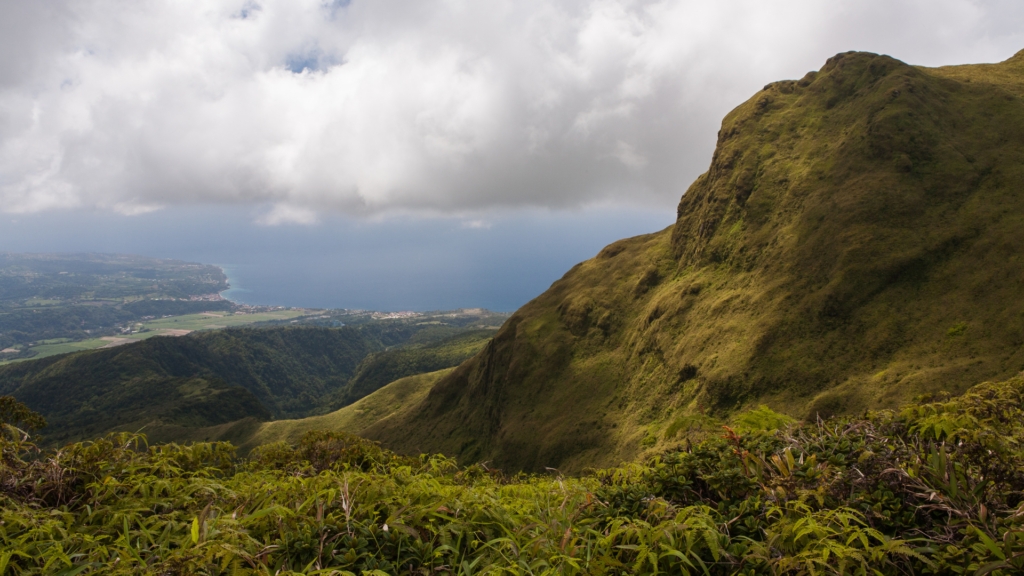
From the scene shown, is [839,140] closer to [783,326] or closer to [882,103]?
[882,103]

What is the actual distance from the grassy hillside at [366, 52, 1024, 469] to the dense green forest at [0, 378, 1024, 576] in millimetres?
21176

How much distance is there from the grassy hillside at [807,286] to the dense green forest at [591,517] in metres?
21.2

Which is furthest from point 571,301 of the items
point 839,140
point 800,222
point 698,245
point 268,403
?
point 268,403

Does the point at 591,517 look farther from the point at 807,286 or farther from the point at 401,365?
the point at 401,365

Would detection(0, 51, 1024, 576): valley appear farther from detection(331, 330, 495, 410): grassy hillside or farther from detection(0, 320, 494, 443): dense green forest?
detection(331, 330, 495, 410): grassy hillside

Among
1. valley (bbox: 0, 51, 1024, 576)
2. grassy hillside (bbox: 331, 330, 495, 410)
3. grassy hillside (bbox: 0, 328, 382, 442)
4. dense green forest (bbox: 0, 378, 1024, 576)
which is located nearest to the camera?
dense green forest (bbox: 0, 378, 1024, 576)

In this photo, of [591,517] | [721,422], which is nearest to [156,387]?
[721,422]

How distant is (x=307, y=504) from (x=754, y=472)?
4.69 m

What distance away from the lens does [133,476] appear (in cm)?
466

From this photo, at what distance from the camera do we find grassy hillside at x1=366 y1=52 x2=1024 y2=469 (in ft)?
92.0

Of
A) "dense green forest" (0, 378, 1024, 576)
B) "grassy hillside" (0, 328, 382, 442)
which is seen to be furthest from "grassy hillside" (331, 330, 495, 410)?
"dense green forest" (0, 378, 1024, 576)

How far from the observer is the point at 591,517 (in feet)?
14.6

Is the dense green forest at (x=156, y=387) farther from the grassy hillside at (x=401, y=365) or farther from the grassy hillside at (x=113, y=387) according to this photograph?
the grassy hillside at (x=401, y=365)

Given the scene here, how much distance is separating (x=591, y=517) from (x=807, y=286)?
128ft
